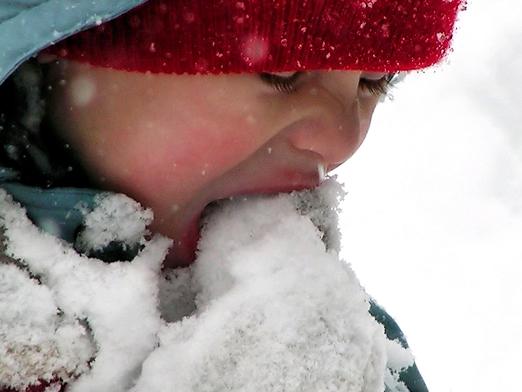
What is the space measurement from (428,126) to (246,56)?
72.8 inches

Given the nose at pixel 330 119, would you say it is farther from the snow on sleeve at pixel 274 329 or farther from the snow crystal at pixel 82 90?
the snow crystal at pixel 82 90

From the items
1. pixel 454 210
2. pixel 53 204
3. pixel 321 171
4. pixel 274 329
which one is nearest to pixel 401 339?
pixel 321 171

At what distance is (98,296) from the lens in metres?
0.77

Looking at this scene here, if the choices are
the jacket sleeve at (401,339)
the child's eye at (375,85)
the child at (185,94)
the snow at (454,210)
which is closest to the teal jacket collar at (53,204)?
the child at (185,94)

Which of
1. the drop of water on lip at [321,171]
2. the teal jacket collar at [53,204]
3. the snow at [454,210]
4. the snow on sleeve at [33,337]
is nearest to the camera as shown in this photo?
the snow on sleeve at [33,337]

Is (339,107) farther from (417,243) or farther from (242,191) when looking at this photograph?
(417,243)

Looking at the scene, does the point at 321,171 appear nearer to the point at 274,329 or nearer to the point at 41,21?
the point at 274,329

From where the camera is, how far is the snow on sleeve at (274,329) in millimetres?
756

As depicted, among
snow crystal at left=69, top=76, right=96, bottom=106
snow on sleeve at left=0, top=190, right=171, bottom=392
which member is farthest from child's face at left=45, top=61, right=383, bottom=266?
snow on sleeve at left=0, top=190, right=171, bottom=392

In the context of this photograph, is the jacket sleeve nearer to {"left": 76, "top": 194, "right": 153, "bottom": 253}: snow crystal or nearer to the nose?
the nose

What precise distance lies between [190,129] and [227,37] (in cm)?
11

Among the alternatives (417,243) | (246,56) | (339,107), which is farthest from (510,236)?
(246,56)

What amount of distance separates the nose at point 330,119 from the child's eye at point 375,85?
4 centimetres

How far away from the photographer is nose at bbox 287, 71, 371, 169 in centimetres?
87
